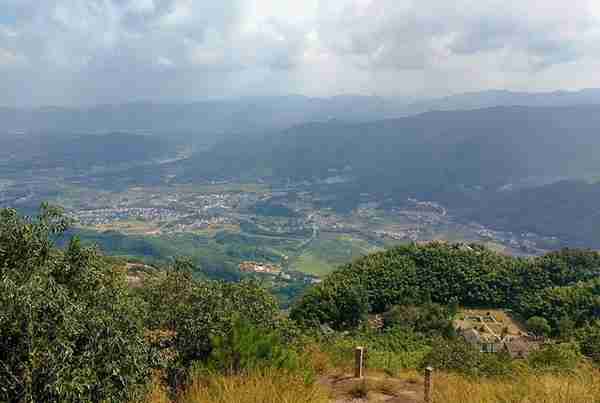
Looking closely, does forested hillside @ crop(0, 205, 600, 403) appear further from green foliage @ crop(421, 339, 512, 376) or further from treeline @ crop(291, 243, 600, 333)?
treeline @ crop(291, 243, 600, 333)

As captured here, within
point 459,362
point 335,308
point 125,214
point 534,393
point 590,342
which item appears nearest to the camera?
point 534,393

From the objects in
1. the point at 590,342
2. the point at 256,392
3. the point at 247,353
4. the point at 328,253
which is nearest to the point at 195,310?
the point at 247,353

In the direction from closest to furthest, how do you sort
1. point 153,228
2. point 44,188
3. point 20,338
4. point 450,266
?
point 20,338 → point 450,266 → point 153,228 → point 44,188

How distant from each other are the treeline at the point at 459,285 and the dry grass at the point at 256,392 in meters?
33.7

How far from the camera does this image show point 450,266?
169 ft

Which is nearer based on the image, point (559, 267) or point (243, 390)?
point (243, 390)

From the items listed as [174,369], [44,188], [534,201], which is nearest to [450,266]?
[174,369]

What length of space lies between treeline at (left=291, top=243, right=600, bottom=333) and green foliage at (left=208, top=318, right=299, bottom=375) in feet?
104

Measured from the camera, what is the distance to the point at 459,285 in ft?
161

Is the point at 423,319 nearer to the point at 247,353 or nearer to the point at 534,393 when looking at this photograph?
the point at 247,353

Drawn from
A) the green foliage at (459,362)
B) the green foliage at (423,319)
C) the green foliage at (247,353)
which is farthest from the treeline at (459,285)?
the green foliage at (247,353)

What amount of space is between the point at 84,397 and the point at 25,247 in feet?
9.17

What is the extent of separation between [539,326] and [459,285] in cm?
1026

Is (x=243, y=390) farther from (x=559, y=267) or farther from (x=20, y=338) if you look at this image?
(x=559, y=267)
